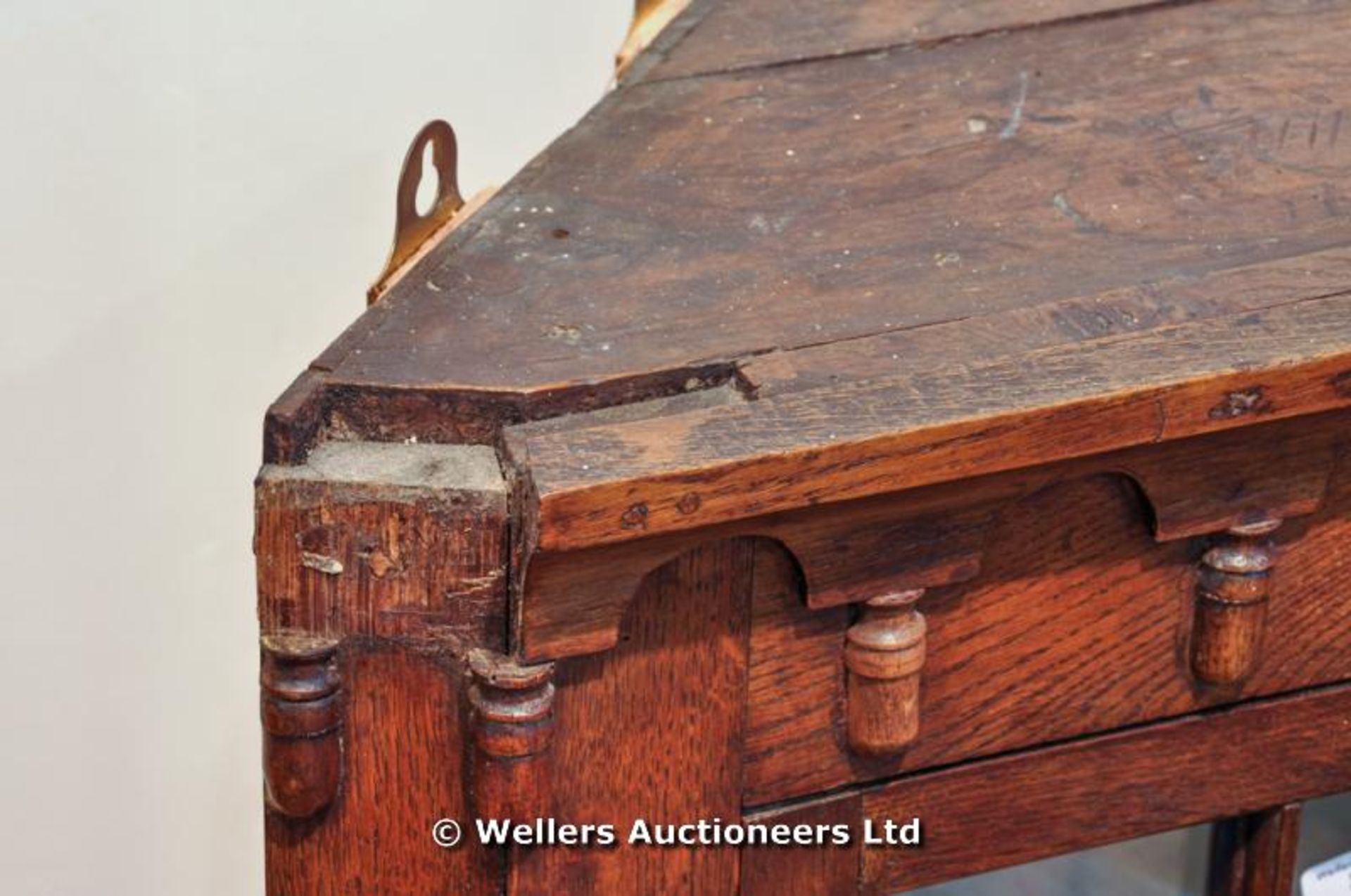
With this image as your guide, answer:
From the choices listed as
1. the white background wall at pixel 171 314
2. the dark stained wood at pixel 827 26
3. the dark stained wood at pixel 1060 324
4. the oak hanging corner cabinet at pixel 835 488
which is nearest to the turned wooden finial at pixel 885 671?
the oak hanging corner cabinet at pixel 835 488

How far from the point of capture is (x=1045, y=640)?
109 centimetres

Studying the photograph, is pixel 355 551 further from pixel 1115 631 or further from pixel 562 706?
pixel 1115 631

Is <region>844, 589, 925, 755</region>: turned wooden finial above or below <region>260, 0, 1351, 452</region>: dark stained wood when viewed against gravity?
below

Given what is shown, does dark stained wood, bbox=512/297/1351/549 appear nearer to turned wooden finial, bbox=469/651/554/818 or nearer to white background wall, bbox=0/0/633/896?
turned wooden finial, bbox=469/651/554/818

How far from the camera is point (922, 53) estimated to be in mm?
1237

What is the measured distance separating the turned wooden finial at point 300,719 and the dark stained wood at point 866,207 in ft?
0.34

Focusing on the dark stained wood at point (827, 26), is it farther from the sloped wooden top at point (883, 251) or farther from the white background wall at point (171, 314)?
the white background wall at point (171, 314)

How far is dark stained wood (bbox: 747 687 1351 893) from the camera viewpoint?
1.10 metres

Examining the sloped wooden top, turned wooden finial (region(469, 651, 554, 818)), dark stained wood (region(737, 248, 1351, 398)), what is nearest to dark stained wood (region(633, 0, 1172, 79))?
the sloped wooden top

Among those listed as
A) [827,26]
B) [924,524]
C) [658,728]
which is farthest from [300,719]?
[827,26]

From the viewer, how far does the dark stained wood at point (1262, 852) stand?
1202 millimetres

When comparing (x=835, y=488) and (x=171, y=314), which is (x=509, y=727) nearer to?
(x=835, y=488)

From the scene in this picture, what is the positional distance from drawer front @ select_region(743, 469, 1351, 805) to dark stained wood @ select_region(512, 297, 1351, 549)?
0.08 meters

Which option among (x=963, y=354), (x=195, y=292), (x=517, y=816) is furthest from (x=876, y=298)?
(x=195, y=292)
